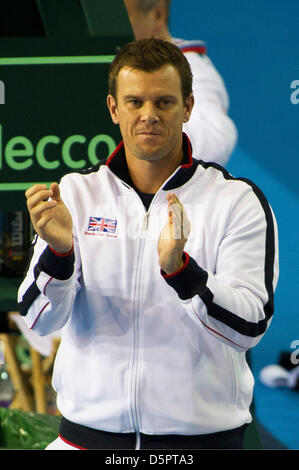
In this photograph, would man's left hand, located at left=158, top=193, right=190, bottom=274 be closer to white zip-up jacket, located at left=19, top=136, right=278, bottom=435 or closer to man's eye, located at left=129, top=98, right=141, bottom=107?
white zip-up jacket, located at left=19, top=136, right=278, bottom=435

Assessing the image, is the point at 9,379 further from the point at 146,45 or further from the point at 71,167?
the point at 146,45

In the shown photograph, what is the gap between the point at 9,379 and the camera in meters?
2.80

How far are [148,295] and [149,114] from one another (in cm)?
30

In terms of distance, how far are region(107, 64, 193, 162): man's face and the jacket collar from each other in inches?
1.8

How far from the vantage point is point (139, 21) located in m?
2.12

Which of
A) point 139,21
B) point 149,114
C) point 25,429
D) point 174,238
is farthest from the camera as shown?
point 25,429

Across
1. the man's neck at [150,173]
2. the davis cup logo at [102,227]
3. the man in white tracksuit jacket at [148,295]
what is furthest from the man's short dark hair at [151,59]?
the davis cup logo at [102,227]

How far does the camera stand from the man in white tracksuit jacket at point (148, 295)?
1.27 metres

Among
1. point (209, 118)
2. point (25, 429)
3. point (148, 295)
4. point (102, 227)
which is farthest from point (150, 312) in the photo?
point (25, 429)

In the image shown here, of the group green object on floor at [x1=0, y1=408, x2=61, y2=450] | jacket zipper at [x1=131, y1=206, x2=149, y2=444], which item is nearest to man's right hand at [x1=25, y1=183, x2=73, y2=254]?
jacket zipper at [x1=131, y1=206, x2=149, y2=444]

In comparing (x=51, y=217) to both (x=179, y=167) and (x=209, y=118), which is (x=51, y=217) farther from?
(x=209, y=118)

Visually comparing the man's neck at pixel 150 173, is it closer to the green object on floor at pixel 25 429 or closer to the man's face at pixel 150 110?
the man's face at pixel 150 110

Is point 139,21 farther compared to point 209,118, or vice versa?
point 209,118
